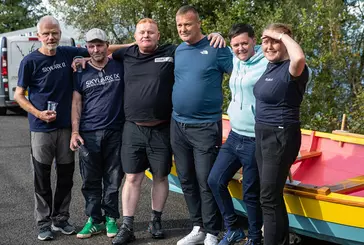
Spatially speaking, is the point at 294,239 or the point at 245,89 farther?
the point at 294,239

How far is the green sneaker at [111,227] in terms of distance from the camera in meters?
5.14

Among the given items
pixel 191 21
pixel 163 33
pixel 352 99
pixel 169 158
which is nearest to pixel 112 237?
pixel 169 158

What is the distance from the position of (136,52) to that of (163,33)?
8.14 m

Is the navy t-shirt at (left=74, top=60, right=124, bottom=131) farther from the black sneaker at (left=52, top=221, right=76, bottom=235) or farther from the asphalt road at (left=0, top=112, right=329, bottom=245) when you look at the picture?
the asphalt road at (left=0, top=112, right=329, bottom=245)

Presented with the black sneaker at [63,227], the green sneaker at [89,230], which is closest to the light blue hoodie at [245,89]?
the green sneaker at [89,230]

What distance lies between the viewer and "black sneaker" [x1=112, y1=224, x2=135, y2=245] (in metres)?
4.90

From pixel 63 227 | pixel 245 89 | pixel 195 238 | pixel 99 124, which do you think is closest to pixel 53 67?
Result: pixel 99 124

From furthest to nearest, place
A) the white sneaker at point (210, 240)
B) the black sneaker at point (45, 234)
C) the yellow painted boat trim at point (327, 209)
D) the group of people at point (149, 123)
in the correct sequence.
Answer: the black sneaker at point (45, 234) < the white sneaker at point (210, 240) < the group of people at point (149, 123) < the yellow painted boat trim at point (327, 209)

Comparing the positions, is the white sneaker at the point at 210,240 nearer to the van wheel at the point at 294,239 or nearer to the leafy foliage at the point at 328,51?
the van wheel at the point at 294,239

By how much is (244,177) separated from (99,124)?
1529 millimetres

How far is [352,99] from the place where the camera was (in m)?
8.91

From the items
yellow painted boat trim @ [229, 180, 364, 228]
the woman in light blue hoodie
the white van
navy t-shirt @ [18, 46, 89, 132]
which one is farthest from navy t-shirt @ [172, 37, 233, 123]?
the white van

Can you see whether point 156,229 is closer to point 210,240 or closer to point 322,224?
point 210,240

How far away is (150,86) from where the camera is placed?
480 cm
